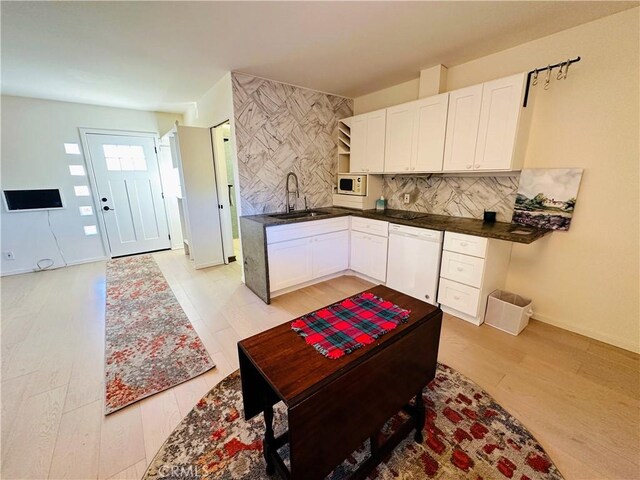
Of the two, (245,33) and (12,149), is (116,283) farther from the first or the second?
(245,33)

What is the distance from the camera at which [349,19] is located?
1.98m

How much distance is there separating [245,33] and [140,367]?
9.41 ft

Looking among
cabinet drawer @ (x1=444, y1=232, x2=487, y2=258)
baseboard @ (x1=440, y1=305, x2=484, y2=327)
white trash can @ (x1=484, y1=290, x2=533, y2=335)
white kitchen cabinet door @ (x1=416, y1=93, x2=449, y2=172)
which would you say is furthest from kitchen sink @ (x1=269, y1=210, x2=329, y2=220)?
white trash can @ (x1=484, y1=290, x2=533, y2=335)

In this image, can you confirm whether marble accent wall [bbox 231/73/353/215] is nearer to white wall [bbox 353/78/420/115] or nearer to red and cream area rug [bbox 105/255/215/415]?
white wall [bbox 353/78/420/115]

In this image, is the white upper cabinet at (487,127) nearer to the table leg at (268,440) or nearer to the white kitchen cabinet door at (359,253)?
the white kitchen cabinet door at (359,253)

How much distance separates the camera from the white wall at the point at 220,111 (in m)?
3.11

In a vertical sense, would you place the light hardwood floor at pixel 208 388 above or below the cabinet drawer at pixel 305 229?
below

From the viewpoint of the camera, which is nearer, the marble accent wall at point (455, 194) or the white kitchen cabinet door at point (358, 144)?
the marble accent wall at point (455, 194)

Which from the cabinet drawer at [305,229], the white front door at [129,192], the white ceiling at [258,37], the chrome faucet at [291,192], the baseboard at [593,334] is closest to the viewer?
the white ceiling at [258,37]

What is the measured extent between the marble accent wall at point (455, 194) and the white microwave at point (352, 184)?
377 mm

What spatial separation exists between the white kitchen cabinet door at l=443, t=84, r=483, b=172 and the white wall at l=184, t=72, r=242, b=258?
2417mm

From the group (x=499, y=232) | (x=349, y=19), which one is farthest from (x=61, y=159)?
(x=499, y=232)

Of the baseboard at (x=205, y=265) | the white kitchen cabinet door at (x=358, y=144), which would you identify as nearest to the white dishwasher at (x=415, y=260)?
the white kitchen cabinet door at (x=358, y=144)

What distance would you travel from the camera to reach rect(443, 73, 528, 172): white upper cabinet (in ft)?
7.34
